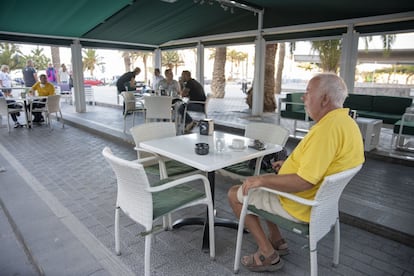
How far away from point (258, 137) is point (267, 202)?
102cm

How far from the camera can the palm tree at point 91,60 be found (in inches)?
1120

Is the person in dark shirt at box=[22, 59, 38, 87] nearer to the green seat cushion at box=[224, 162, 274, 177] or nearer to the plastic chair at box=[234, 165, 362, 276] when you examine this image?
the green seat cushion at box=[224, 162, 274, 177]

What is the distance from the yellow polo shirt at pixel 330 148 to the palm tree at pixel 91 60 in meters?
30.1

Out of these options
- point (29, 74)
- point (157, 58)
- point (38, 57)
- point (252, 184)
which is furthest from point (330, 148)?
point (38, 57)

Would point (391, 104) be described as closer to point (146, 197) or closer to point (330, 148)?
point (330, 148)

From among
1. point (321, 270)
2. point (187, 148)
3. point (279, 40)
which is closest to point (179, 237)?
point (187, 148)

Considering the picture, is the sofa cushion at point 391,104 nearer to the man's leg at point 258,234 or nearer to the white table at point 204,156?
the white table at point 204,156

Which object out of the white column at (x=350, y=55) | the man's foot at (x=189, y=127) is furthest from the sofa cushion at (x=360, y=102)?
the man's foot at (x=189, y=127)

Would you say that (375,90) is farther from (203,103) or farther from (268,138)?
→ (268,138)

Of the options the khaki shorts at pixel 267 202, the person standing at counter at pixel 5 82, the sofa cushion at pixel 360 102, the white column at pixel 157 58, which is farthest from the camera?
the white column at pixel 157 58

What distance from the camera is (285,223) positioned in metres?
1.68

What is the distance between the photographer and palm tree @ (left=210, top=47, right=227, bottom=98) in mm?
12241

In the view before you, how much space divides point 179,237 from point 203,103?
3861 mm

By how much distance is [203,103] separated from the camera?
19.2 ft
